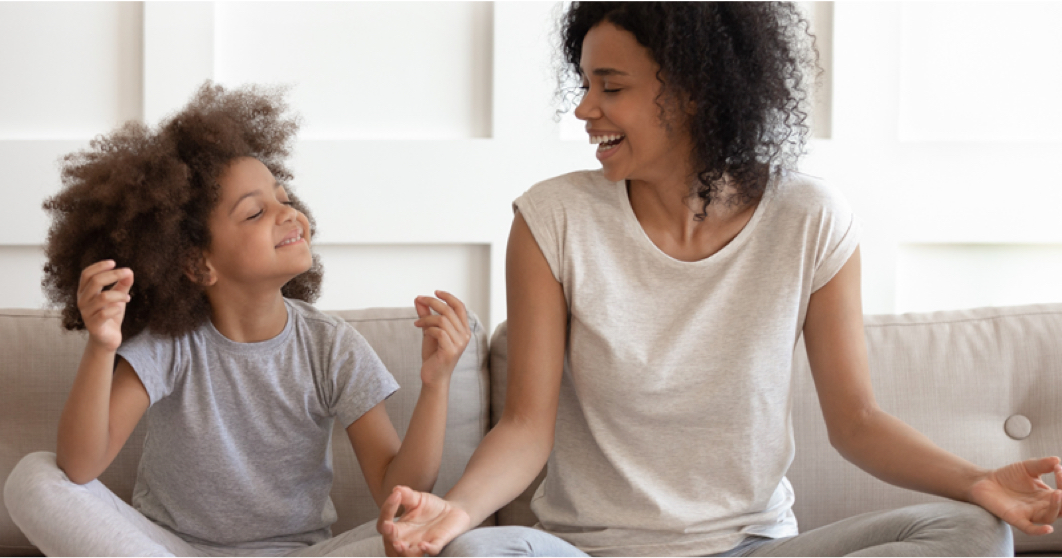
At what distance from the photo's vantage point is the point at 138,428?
1.44 m

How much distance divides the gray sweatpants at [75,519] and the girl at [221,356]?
22 millimetres

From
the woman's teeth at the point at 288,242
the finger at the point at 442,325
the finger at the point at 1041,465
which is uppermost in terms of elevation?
the woman's teeth at the point at 288,242

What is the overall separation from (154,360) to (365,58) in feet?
2.63

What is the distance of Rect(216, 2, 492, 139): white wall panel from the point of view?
1804 millimetres

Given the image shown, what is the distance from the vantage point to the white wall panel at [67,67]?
1766mm

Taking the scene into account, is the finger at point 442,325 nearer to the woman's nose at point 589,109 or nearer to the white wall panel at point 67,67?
the woman's nose at point 589,109

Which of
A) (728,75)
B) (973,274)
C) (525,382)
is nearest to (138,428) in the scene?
(525,382)

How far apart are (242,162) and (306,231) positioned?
0.14 meters

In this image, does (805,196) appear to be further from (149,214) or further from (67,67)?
(67,67)

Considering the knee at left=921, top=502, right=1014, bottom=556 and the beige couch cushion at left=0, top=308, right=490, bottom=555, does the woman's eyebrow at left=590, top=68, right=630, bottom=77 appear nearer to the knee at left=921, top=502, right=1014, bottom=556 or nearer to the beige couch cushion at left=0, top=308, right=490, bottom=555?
the beige couch cushion at left=0, top=308, right=490, bottom=555

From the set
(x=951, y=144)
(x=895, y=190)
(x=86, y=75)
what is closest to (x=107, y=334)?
(x=86, y=75)

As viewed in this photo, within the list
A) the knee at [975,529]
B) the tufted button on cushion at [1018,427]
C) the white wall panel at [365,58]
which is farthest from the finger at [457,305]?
the tufted button on cushion at [1018,427]

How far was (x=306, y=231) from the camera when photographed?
132 centimetres

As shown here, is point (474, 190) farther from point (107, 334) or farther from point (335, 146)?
point (107, 334)
